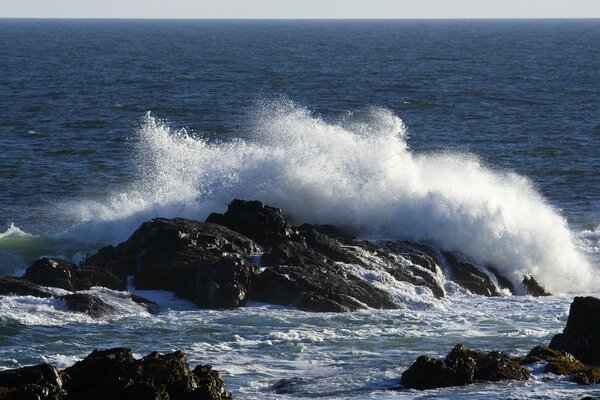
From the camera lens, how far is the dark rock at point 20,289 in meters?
22.1

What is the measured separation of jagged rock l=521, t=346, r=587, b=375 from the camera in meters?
18.0

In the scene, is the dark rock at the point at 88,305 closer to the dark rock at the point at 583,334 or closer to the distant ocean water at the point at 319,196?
the distant ocean water at the point at 319,196

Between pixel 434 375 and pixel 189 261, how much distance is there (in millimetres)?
7076

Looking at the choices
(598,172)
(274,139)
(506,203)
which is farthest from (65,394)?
(598,172)

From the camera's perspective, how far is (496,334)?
21.3m

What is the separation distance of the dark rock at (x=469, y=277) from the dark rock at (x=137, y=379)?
31.7 ft

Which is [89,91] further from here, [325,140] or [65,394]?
[65,394]

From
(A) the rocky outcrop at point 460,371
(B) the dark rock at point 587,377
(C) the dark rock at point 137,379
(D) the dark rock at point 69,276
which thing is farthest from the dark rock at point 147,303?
(B) the dark rock at point 587,377

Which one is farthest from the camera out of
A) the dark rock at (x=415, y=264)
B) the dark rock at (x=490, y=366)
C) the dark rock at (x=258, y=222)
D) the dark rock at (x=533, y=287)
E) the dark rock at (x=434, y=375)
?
the dark rock at (x=533, y=287)

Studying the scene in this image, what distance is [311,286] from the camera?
74.7ft

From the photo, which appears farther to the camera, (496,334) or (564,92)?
(564,92)

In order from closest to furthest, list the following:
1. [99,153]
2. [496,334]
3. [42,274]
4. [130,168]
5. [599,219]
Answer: [496,334], [42,274], [599,219], [130,168], [99,153]

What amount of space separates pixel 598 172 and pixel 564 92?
27094 millimetres

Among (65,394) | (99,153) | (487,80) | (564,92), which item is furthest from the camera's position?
(487,80)
